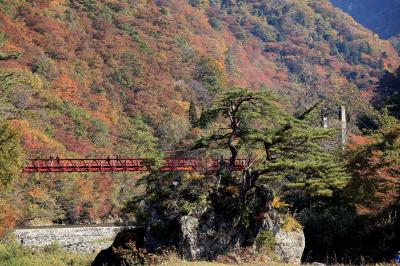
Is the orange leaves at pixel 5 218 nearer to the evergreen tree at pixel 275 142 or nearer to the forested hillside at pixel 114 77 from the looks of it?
the forested hillside at pixel 114 77

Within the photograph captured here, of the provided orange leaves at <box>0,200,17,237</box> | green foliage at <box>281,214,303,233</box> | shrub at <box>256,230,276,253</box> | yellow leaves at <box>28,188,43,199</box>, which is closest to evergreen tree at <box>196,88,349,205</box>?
shrub at <box>256,230,276,253</box>

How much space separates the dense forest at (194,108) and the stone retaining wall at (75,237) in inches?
58.1

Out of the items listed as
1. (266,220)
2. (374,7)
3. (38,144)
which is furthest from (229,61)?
(374,7)

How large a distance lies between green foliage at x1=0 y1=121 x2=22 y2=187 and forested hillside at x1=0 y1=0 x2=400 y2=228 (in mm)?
600

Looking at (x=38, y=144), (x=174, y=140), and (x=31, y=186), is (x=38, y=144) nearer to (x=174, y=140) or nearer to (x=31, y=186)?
(x=31, y=186)

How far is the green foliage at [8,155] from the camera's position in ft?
58.2

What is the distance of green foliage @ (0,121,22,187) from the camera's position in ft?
58.2

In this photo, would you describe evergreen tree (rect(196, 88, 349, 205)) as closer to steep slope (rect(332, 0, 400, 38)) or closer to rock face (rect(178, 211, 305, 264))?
rock face (rect(178, 211, 305, 264))

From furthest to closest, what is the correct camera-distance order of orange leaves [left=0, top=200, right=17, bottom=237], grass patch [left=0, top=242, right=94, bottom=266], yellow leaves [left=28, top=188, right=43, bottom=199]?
yellow leaves [left=28, top=188, right=43, bottom=199]
orange leaves [left=0, top=200, right=17, bottom=237]
grass patch [left=0, top=242, right=94, bottom=266]

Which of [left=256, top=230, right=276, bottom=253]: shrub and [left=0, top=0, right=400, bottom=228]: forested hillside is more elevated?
[left=0, top=0, right=400, bottom=228]: forested hillside

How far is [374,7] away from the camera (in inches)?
6260

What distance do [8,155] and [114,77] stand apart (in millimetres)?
37673

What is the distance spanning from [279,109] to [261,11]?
112 m

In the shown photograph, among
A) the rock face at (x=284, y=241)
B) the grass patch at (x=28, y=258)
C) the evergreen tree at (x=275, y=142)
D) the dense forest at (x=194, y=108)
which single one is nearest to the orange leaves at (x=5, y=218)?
the dense forest at (x=194, y=108)
